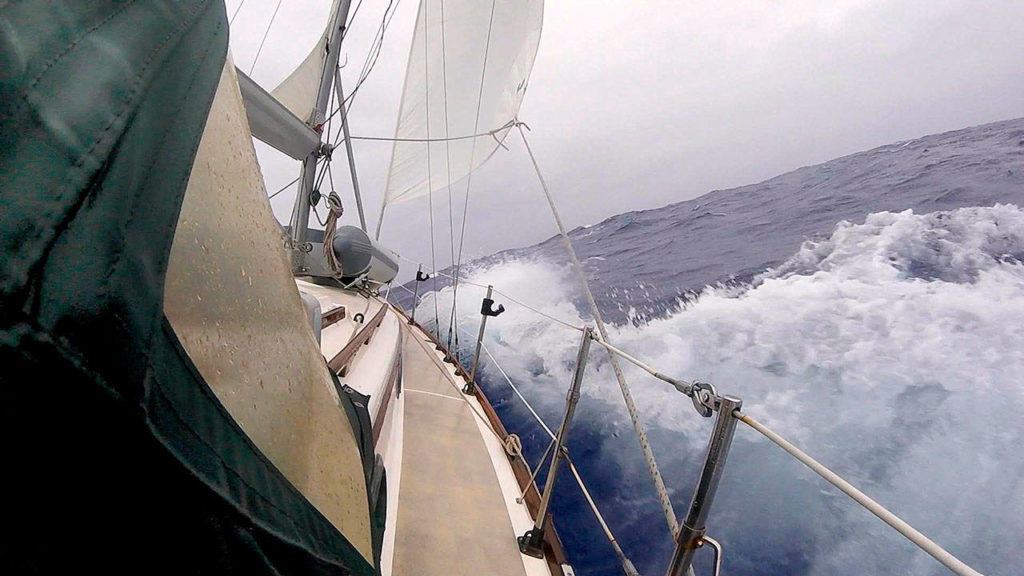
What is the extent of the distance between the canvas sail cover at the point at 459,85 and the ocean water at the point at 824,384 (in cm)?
241

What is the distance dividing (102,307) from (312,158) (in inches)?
119

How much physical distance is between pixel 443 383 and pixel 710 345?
2777 millimetres

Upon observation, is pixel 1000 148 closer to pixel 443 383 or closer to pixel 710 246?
pixel 710 246

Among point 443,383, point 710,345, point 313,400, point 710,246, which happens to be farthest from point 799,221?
point 313,400

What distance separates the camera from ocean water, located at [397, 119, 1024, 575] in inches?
88.1

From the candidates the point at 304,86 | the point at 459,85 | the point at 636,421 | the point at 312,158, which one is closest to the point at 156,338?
the point at 636,421

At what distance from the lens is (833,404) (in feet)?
10.3

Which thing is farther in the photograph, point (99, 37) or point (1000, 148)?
point (1000, 148)

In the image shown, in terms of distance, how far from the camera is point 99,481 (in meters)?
0.28

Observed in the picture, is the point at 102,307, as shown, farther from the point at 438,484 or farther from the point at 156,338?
the point at 438,484

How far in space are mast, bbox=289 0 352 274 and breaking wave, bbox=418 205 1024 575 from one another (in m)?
2.15

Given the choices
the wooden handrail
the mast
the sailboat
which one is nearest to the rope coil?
the mast

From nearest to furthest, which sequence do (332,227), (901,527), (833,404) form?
(901,527)
(332,227)
(833,404)

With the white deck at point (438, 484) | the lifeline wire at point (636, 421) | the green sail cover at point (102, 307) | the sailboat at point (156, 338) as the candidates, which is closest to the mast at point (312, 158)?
the white deck at point (438, 484)
